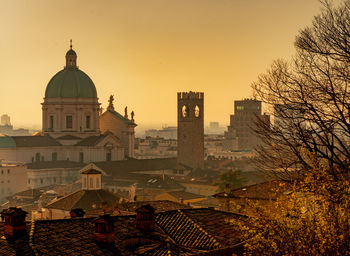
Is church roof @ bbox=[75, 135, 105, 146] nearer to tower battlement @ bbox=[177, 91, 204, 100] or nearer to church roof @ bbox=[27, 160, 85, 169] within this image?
church roof @ bbox=[27, 160, 85, 169]

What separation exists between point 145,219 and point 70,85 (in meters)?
73.9

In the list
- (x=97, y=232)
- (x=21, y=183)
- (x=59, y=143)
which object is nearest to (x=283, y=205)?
(x=97, y=232)

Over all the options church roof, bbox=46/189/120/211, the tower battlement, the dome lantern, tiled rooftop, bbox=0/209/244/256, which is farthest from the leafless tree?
the tower battlement

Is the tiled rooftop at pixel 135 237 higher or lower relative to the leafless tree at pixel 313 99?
lower

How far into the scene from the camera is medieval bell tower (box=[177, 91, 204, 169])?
9975 centimetres

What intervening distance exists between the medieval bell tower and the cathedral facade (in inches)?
408

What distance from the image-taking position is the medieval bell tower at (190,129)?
99.8m

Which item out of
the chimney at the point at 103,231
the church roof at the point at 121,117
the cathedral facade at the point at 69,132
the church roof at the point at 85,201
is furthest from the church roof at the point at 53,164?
the chimney at the point at 103,231

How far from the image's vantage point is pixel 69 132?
92188 millimetres

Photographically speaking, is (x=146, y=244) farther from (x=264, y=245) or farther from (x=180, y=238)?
(x=264, y=245)

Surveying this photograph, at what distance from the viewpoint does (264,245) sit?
12898mm

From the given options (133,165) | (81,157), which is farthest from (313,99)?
(81,157)

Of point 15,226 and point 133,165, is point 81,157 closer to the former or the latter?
point 133,165

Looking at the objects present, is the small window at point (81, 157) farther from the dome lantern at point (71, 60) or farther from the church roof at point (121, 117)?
the dome lantern at point (71, 60)
